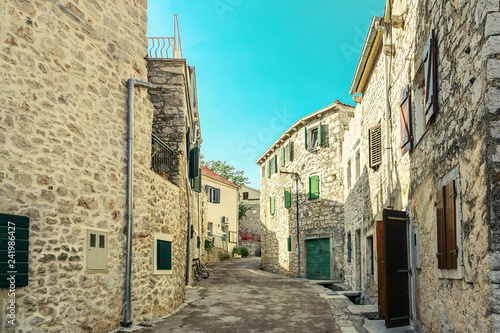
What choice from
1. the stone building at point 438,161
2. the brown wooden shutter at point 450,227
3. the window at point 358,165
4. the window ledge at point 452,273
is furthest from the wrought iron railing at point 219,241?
the brown wooden shutter at point 450,227

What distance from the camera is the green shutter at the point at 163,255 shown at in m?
9.19

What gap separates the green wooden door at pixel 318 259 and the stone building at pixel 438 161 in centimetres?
933

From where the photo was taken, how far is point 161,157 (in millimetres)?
10656

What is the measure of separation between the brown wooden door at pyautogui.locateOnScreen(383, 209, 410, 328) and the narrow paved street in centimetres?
100

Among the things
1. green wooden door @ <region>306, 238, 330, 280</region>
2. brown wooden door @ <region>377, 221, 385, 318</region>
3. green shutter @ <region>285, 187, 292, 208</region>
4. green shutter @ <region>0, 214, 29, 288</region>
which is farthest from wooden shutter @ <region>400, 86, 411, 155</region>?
green shutter @ <region>285, 187, 292, 208</region>

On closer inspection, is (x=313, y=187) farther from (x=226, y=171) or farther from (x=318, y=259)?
(x=226, y=171)

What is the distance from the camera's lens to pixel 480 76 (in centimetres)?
440

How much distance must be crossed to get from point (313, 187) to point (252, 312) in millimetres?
12147

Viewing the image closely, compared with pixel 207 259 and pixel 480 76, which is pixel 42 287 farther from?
pixel 207 259

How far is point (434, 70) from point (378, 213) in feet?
17.2

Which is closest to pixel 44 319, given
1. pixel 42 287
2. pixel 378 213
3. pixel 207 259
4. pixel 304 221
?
pixel 42 287

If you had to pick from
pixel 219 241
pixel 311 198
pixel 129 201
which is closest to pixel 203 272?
pixel 311 198

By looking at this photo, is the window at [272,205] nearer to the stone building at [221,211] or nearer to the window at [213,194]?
the stone building at [221,211]

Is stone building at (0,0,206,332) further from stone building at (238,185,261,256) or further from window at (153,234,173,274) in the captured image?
stone building at (238,185,261,256)
